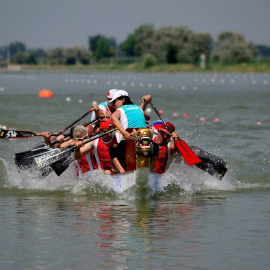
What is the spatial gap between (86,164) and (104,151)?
0.61 meters

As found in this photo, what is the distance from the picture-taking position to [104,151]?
1366 centimetres

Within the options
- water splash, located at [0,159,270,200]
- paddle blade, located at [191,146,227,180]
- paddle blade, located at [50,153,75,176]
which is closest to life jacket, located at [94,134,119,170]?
water splash, located at [0,159,270,200]

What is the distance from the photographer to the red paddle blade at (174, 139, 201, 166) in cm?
1339

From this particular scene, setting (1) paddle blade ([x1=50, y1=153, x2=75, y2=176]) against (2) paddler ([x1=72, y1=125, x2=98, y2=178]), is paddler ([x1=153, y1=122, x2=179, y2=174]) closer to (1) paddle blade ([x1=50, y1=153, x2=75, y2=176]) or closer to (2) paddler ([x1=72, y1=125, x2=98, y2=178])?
(2) paddler ([x1=72, y1=125, x2=98, y2=178])

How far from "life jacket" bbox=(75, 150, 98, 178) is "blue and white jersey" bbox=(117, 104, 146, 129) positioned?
3.20 ft

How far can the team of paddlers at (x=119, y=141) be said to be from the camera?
13258mm

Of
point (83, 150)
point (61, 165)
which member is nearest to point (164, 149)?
point (83, 150)

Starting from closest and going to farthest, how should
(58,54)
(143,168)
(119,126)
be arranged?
(143,168) → (119,126) → (58,54)

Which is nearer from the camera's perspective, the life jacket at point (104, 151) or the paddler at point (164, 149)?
the paddler at point (164, 149)

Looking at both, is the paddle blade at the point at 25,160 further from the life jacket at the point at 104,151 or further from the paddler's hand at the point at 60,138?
the life jacket at the point at 104,151

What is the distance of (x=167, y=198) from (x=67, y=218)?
2.30 meters

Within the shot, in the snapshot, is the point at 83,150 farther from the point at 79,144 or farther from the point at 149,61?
the point at 149,61

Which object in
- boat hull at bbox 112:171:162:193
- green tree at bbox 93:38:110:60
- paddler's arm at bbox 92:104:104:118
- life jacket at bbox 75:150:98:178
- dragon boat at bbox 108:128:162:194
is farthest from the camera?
green tree at bbox 93:38:110:60

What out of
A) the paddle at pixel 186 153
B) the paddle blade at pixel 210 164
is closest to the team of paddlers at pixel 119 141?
the paddle at pixel 186 153
